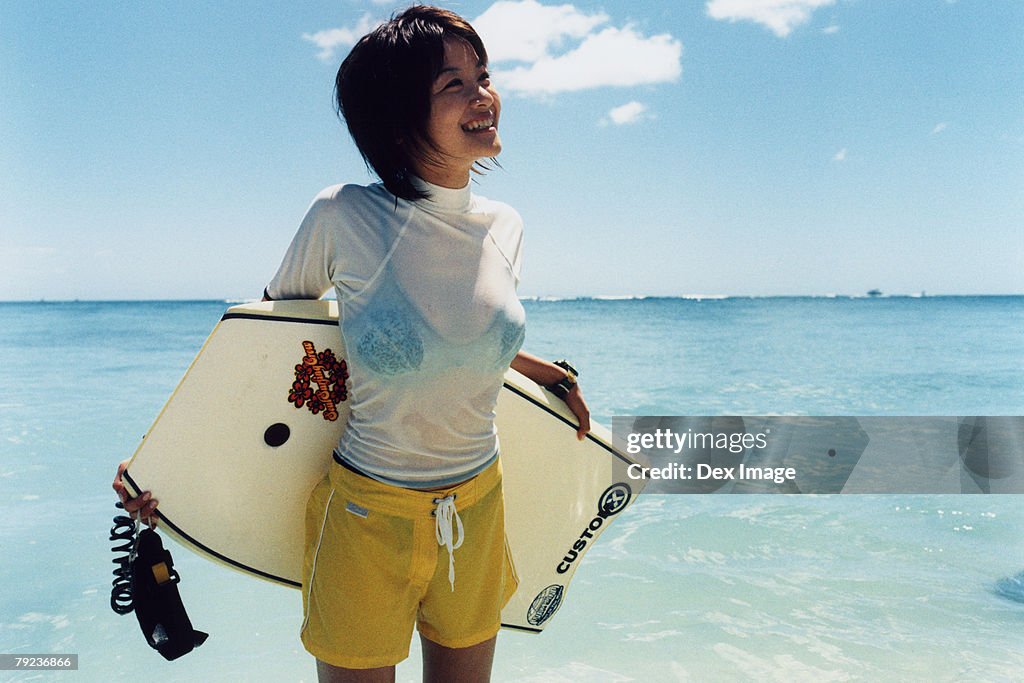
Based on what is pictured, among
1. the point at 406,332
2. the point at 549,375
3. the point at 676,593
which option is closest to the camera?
the point at 406,332

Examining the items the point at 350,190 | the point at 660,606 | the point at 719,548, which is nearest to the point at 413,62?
the point at 350,190

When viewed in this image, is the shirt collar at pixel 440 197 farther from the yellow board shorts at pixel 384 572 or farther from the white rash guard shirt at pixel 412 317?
the yellow board shorts at pixel 384 572

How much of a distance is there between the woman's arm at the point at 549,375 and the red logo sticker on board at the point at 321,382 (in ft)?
1.27

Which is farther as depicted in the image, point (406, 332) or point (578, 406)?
point (578, 406)

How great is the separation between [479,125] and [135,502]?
94cm

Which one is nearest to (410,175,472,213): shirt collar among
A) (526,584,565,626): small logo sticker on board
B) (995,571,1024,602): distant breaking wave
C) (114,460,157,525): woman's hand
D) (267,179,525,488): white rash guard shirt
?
(267,179,525,488): white rash guard shirt

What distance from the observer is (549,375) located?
5.71 feet

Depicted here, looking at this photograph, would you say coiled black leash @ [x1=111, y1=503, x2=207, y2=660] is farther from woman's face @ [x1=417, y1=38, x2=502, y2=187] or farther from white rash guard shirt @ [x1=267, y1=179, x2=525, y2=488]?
woman's face @ [x1=417, y1=38, x2=502, y2=187]

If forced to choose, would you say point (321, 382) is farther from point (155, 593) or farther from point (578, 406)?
point (578, 406)

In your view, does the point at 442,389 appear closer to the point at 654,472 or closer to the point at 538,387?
the point at 538,387

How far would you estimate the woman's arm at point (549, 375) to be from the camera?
1683 millimetres

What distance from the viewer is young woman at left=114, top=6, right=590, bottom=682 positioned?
1162 mm

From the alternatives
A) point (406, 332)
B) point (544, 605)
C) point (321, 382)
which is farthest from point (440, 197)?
point (544, 605)

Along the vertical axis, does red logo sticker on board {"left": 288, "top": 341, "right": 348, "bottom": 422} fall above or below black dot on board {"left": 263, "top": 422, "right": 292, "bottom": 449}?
above
